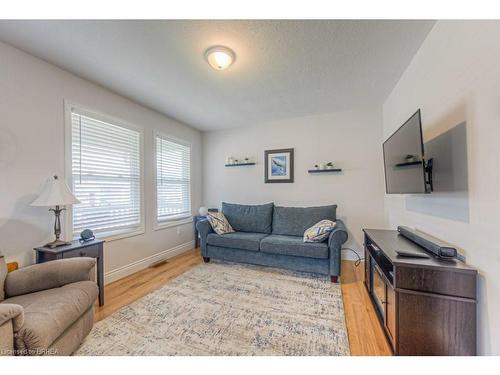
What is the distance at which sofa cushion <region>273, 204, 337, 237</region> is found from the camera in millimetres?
3166

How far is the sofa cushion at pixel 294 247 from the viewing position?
2.62m

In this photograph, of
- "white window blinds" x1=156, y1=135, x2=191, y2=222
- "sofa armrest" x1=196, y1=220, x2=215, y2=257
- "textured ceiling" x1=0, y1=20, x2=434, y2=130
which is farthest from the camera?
"white window blinds" x1=156, y1=135, x2=191, y2=222

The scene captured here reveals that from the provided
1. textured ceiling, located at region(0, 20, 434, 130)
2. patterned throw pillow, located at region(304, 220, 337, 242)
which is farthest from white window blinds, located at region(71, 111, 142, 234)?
patterned throw pillow, located at region(304, 220, 337, 242)

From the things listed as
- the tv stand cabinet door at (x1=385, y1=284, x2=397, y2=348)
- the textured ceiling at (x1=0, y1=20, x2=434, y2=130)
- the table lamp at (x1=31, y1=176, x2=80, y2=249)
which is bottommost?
the tv stand cabinet door at (x1=385, y1=284, x2=397, y2=348)

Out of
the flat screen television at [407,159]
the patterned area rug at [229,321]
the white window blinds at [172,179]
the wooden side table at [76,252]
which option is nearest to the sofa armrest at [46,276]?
the wooden side table at [76,252]

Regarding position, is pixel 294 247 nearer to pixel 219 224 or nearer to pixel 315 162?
pixel 219 224

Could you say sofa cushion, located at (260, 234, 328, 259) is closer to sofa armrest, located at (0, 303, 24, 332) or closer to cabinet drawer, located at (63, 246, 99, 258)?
cabinet drawer, located at (63, 246, 99, 258)

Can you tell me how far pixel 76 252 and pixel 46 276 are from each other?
1.25 ft

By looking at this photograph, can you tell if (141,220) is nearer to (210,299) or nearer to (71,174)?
(71,174)

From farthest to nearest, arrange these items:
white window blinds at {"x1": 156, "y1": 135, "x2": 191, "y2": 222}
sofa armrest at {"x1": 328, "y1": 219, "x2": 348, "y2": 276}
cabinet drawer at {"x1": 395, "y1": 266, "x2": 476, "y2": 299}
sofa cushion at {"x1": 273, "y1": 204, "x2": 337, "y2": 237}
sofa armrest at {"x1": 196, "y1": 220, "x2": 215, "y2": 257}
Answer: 1. white window blinds at {"x1": 156, "y1": 135, "x2": 191, "y2": 222}
2. sofa armrest at {"x1": 196, "y1": 220, "x2": 215, "y2": 257}
3. sofa cushion at {"x1": 273, "y1": 204, "x2": 337, "y2": 237}
4. sofa armrest at {"x1": 328, "y1": 219, "x2": 348, "y2": 276}
5. cabinet drawer at {"x1": 395, "y1": 266, "x2": 476, "y2": 299}

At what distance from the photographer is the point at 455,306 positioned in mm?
1256

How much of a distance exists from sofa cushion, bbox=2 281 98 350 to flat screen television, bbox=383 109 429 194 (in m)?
2.52

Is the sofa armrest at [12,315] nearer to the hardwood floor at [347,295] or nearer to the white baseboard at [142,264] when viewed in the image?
the hardwood floor at [347,295]

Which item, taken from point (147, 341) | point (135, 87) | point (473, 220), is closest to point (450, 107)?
point (473, 220)
